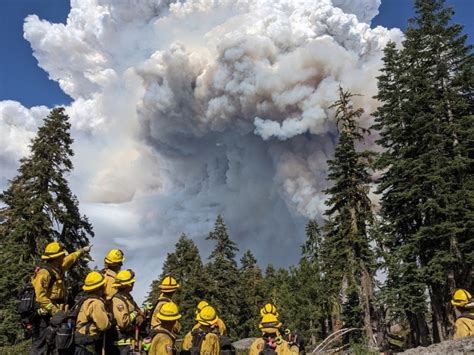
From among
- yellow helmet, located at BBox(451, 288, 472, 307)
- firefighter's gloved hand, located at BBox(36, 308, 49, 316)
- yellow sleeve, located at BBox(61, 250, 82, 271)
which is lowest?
yellow helmet, located at BBox(451, 288, 472, 307)

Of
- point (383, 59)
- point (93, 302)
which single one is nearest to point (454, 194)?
point (383, 59)

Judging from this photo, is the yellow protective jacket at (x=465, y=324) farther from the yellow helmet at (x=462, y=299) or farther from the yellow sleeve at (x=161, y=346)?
the yellow sleeve at (x=161, y=346)

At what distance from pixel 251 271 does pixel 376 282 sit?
35.8 meters

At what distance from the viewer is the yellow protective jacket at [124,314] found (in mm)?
5211

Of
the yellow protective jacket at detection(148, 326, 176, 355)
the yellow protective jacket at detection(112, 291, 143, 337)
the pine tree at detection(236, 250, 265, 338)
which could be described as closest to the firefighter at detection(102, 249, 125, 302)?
the yellow protective jacket at detection(112, 291, 143, 337)

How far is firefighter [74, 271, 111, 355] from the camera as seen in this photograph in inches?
196

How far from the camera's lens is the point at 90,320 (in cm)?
503

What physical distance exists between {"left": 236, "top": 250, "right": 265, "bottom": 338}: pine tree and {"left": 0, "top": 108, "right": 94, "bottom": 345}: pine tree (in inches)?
1081

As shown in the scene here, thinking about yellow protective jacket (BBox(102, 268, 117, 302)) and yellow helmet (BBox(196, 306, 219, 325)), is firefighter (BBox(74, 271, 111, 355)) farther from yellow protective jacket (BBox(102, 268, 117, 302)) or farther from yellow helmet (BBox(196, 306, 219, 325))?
yellow protective jacket (BBox(102, 268, 117, 302))

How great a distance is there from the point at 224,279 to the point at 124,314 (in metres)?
41.5

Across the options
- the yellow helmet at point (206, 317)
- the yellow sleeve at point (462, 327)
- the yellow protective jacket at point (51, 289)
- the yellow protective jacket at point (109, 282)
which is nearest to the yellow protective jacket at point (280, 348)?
the yellow helmet at point (206, 317)

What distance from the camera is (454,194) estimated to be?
68.9ft

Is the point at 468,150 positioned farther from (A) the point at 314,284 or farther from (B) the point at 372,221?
(A) the point at 314,284

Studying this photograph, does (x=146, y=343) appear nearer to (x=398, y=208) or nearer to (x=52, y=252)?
(x=52, y=252)
